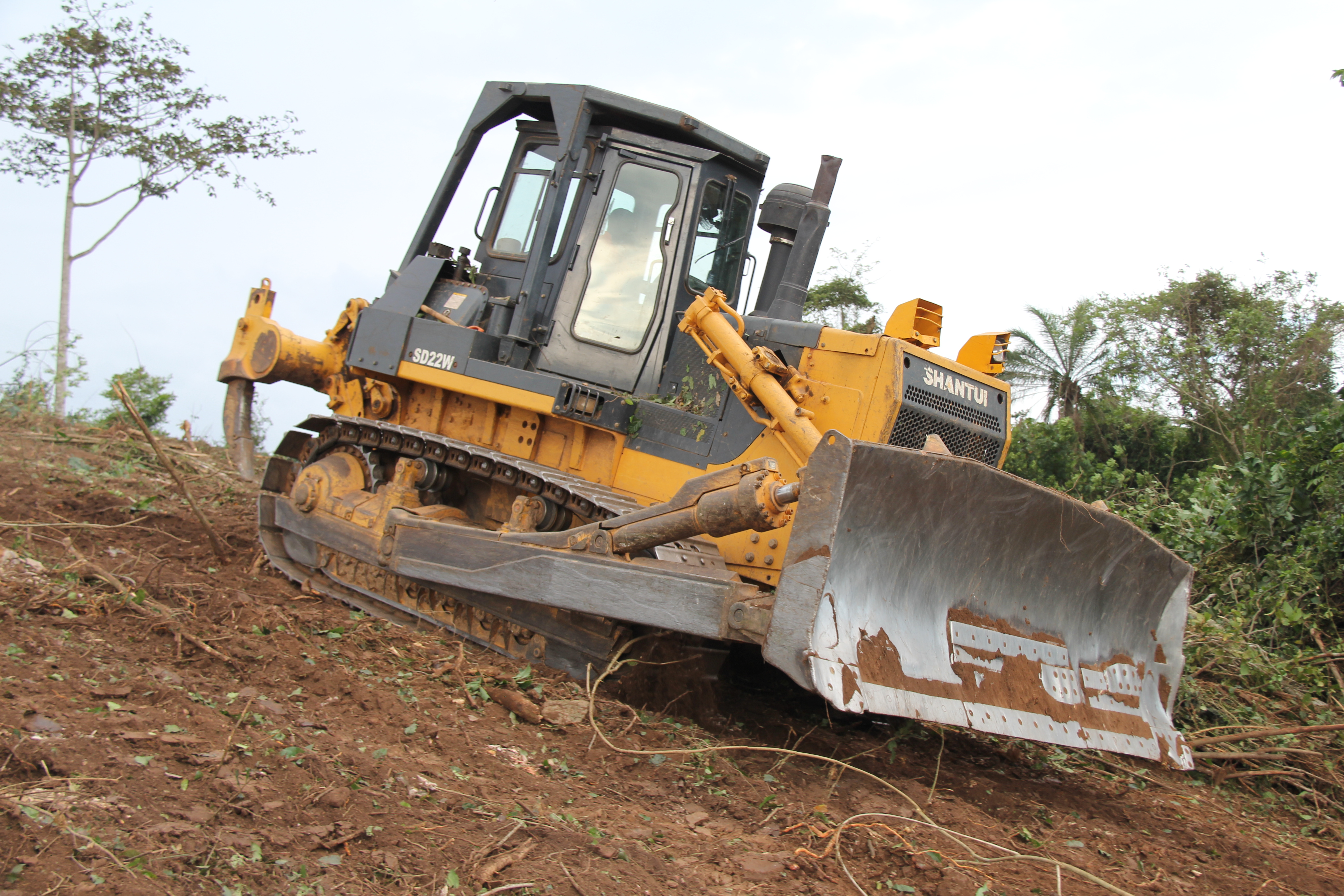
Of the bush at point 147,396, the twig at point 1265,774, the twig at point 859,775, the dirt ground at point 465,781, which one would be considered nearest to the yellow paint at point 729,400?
the twig at point 859,775

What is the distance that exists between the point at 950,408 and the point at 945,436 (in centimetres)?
15

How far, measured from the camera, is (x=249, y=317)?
721cm

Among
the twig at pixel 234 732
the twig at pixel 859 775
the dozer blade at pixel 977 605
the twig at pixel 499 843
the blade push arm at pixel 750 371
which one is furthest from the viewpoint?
the blade push arm at pixel 750 371

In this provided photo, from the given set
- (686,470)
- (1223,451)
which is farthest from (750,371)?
(1223,451)

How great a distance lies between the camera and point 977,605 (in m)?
4.52

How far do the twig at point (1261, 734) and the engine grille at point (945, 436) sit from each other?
1.93 meters

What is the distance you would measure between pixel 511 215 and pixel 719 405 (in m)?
2.16

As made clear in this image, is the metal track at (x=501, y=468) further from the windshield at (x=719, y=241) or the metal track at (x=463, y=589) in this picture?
the windshield at (x=719, y=241)

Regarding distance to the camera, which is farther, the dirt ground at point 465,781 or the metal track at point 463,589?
the metal track at point 463,589

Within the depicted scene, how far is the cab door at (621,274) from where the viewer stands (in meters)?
5.71

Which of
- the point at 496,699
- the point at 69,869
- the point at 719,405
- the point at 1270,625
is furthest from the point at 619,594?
the point at 1270,625

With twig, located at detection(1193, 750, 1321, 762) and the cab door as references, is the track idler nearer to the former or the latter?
the cab door

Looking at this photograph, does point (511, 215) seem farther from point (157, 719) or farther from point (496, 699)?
point (157, 719)

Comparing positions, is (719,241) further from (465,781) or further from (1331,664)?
(1331,664)
